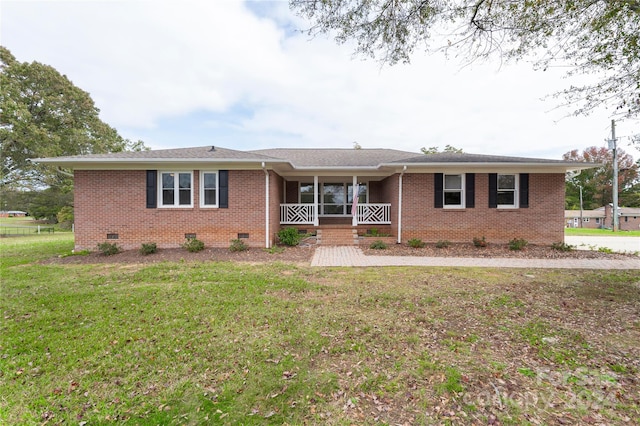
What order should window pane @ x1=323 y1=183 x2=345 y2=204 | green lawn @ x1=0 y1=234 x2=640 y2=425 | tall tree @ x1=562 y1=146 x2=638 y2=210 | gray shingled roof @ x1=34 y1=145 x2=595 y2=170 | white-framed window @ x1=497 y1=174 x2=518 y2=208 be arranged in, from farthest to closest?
tall tree @ x1=562 y1=146 x2=638 y2=210 → window pane @ x1=323 y1=183 x2=345 y2=204 → white-framed window @ x1=497 y1=174 x2=518 y2=208 → gray shingled roof @ x1=34 y1=145 x2=595 y2=170 → green lawn @ x1=0 y1=234 x2=640 y2=425

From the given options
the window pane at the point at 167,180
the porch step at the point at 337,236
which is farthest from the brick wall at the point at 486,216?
the window pane at the point at 167,180

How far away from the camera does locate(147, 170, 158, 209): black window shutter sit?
1052 centimetres

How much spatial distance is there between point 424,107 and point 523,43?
10.7 metres

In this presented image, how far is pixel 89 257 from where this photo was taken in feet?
31.0

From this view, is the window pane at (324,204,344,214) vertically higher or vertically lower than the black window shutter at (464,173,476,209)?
lower

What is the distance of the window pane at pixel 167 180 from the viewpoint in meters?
10.7

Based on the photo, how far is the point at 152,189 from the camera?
34.6 ft

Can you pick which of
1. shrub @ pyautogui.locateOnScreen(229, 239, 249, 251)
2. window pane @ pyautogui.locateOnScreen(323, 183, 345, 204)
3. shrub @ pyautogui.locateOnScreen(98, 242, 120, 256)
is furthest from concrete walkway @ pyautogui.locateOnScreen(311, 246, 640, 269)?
shrub @ pyautogui.locateOnScreen(98, 242, 120, 256)

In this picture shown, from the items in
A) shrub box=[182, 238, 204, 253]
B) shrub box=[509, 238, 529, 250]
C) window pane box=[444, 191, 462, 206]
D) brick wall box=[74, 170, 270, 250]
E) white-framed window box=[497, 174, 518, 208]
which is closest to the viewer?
shrub box=[182, 238, 204, 253]

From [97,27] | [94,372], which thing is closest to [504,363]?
[94,372]

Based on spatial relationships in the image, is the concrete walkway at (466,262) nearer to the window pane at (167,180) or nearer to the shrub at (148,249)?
the shrub at (148,249)

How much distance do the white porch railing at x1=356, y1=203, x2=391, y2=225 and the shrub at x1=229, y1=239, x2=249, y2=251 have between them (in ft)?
17.0

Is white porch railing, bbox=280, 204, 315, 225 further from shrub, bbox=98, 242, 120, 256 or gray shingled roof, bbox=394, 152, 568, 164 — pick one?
shrub, bbox=98, 242, 120, 256

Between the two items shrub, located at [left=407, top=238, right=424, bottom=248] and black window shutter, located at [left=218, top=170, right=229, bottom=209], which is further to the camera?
shrub, located at [left=407, top=238, right=424, bottom=248]
